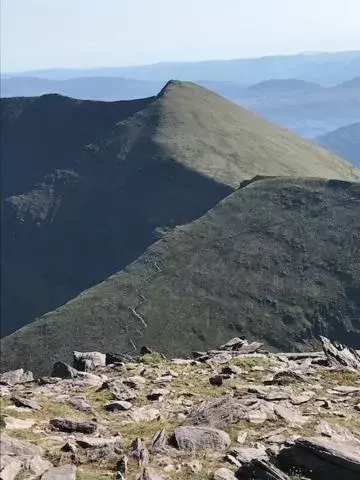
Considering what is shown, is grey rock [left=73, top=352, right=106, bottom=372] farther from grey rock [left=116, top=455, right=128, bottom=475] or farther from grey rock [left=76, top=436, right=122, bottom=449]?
grey rock [left=116, top=455, right=128, bottom=475]

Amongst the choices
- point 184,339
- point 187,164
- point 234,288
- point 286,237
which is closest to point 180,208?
point 187,164

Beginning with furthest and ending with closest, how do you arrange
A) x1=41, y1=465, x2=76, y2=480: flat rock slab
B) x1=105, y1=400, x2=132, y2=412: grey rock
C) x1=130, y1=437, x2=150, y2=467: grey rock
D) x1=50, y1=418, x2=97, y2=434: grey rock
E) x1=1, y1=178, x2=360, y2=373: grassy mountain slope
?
x1=1, y1=178, x2=360, y2=373: grassy mountain slope, x1=105, y1=400, x2=132, y2=412: grey rock, x1=50, y1=418, x2=97, y2=434: grey rock, x1=130, y1=437, x2=150, y2=467: grey rock, x1=41, y1=465, x2=76, y2=480: flat rock slab

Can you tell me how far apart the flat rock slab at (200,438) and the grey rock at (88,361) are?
41.4ft

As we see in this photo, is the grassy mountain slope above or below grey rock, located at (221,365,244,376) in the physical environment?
below

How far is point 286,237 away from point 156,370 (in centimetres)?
10215

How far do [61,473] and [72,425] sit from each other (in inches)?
135

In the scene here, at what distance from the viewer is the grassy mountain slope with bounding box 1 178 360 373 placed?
9950cm

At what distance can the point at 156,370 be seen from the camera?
2569 cm

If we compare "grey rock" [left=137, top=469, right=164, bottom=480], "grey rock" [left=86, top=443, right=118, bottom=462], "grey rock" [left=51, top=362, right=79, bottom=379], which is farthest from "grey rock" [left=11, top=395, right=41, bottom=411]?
"grey rock" [left=51, top=362, right=79, bottom=379]

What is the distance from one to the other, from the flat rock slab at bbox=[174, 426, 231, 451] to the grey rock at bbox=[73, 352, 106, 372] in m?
12.6

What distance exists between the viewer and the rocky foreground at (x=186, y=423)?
15398 millimetres

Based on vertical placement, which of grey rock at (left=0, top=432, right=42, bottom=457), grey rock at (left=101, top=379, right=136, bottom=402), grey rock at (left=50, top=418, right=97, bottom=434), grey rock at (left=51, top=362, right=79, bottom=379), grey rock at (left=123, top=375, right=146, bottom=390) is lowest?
grey rock at (left=51, top=362, right=79, bottom=379)

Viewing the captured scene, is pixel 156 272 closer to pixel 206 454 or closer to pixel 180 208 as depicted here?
Answer: pixel 180 208

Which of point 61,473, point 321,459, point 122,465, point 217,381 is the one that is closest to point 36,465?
point 61,473
